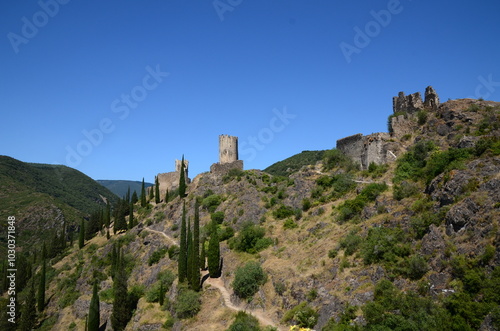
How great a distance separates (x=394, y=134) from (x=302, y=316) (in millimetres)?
27386

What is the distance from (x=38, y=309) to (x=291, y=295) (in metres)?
40.0

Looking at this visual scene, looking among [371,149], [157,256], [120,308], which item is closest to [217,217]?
[157,256]

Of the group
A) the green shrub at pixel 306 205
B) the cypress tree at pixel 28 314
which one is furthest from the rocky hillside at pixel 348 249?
the cypress tree at pixel 28 314

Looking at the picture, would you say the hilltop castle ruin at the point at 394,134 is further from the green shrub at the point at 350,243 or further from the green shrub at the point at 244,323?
the green shrub at the point at 244,323

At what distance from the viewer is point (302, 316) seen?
25.1 m

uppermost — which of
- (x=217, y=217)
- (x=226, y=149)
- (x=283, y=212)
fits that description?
(x=226, y=149)

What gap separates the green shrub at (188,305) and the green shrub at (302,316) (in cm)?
968

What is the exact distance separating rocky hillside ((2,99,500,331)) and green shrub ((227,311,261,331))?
0.16m

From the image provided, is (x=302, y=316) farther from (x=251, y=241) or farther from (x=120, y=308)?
(x=120, y=308)

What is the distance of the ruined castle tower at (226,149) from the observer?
67500 millimetres

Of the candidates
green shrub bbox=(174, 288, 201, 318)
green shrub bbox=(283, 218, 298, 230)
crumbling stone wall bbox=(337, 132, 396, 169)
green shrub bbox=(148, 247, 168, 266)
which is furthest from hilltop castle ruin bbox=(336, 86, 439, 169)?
green shrub bbox=(148, 247, 168, 266)

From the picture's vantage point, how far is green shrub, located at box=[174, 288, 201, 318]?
33438 mm

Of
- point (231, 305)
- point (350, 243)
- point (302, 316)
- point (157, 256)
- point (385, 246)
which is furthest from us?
point (157, 256)

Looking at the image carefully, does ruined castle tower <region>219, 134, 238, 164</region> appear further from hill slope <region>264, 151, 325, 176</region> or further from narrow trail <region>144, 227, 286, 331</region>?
hill slope <region>264, 151, 325, 176</region>
